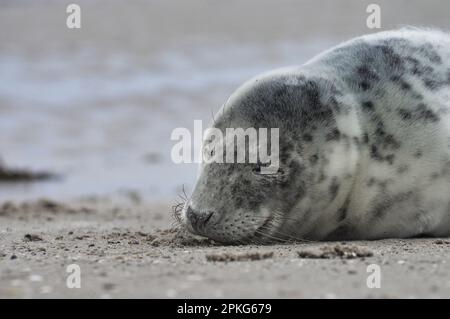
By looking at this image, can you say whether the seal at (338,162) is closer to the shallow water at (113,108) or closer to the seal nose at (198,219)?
the seal nose at (198,219)

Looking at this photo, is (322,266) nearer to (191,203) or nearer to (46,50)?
(191,203)

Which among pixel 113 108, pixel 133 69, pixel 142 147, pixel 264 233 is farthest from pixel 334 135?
pixel 133 69

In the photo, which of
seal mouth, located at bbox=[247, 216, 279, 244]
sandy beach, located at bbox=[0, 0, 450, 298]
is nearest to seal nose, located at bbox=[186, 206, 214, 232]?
sandy beach, located at bbox=[0, 0, 450, 298]

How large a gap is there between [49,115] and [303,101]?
8.56m

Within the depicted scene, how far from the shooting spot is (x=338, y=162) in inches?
192

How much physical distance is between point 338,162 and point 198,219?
0.78 m

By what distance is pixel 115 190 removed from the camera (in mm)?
9516

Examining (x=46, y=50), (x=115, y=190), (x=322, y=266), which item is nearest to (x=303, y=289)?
(x=322, y=266)

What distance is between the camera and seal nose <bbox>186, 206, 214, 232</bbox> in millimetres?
4812

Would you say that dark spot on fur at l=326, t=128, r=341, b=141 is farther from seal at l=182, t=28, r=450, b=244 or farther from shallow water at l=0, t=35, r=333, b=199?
shallow water at l=0, t=35, r=333, b=199

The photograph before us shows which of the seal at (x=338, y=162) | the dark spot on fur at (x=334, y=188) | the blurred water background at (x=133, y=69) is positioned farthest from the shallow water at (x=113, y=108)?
the dark spot on fur at (x=334, y=188)

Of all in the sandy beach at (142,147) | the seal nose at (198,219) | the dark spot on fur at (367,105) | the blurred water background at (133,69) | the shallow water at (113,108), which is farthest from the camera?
the blurred water background at (133,69)

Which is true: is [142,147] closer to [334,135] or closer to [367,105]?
[367,105]

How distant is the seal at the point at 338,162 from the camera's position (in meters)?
4.85
